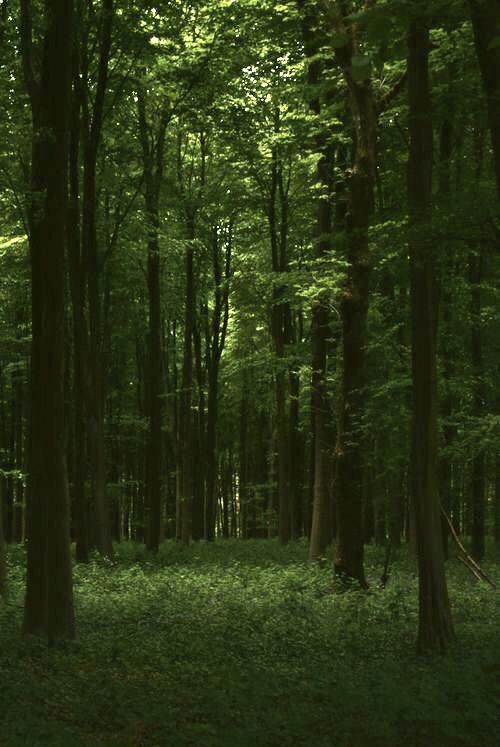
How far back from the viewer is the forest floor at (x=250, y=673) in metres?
7.30

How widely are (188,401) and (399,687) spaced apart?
72.4 ft

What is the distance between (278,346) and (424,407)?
15814 millimetres

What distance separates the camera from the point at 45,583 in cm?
1050

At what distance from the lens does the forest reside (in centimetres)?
819

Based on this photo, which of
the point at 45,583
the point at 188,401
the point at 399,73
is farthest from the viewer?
the point at 188,401

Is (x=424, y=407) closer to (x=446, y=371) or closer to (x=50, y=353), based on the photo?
(x=50, y=353)

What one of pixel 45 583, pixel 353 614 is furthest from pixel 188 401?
pixel 45 583

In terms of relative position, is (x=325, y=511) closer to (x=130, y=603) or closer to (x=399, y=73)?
(x=130, y=603)

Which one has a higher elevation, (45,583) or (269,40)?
(269,40)

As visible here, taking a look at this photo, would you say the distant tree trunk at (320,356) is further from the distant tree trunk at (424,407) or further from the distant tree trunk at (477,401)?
the distant tree trunk at (424,407)

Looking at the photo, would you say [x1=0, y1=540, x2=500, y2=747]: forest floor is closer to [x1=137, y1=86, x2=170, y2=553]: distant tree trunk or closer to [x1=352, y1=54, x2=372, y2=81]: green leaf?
[x1=352, y1=54, x2=372, y2=81]: green leaf

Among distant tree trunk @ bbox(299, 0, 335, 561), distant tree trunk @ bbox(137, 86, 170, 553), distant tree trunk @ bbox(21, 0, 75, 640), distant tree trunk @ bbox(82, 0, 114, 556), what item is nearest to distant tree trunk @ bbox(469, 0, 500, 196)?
distant tree trunk @ bbox(21, 0, 75, 640)

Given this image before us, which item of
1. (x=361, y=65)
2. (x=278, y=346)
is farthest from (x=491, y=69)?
(x=278, y=346)

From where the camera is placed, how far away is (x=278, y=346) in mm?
26391
